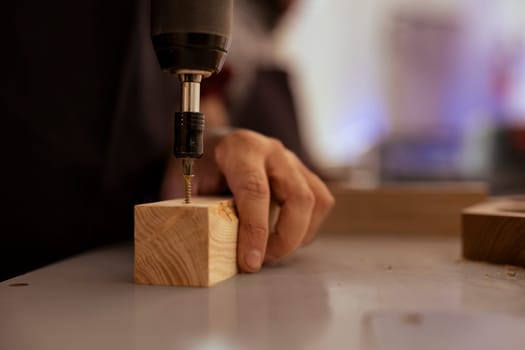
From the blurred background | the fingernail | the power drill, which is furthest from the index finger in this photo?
the blurred background

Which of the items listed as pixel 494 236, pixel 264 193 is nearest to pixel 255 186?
pixel 264 193

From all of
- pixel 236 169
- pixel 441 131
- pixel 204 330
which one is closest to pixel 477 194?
pixel 236 169

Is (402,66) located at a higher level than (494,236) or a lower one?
higher

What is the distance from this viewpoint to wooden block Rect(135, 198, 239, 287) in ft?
2.59

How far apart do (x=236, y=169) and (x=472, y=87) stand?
4.45 m

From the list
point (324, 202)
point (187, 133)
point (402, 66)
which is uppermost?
point (402, 66)

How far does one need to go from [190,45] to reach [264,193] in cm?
26

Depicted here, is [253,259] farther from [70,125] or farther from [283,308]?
[70,125]

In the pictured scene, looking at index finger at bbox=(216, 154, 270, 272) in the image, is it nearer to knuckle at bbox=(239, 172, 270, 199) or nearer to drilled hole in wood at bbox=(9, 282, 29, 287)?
knuckle at bbox=(239, 172, 270, 199)

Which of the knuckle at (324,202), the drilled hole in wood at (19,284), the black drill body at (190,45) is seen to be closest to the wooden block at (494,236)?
the knuckle at (324,202)

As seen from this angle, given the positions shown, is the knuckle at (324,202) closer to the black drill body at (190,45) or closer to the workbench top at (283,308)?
the workbench top at (283,308)

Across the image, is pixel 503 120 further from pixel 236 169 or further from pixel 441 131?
pixel 236 169

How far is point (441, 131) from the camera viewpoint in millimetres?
4891

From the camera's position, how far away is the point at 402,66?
4961 mm
